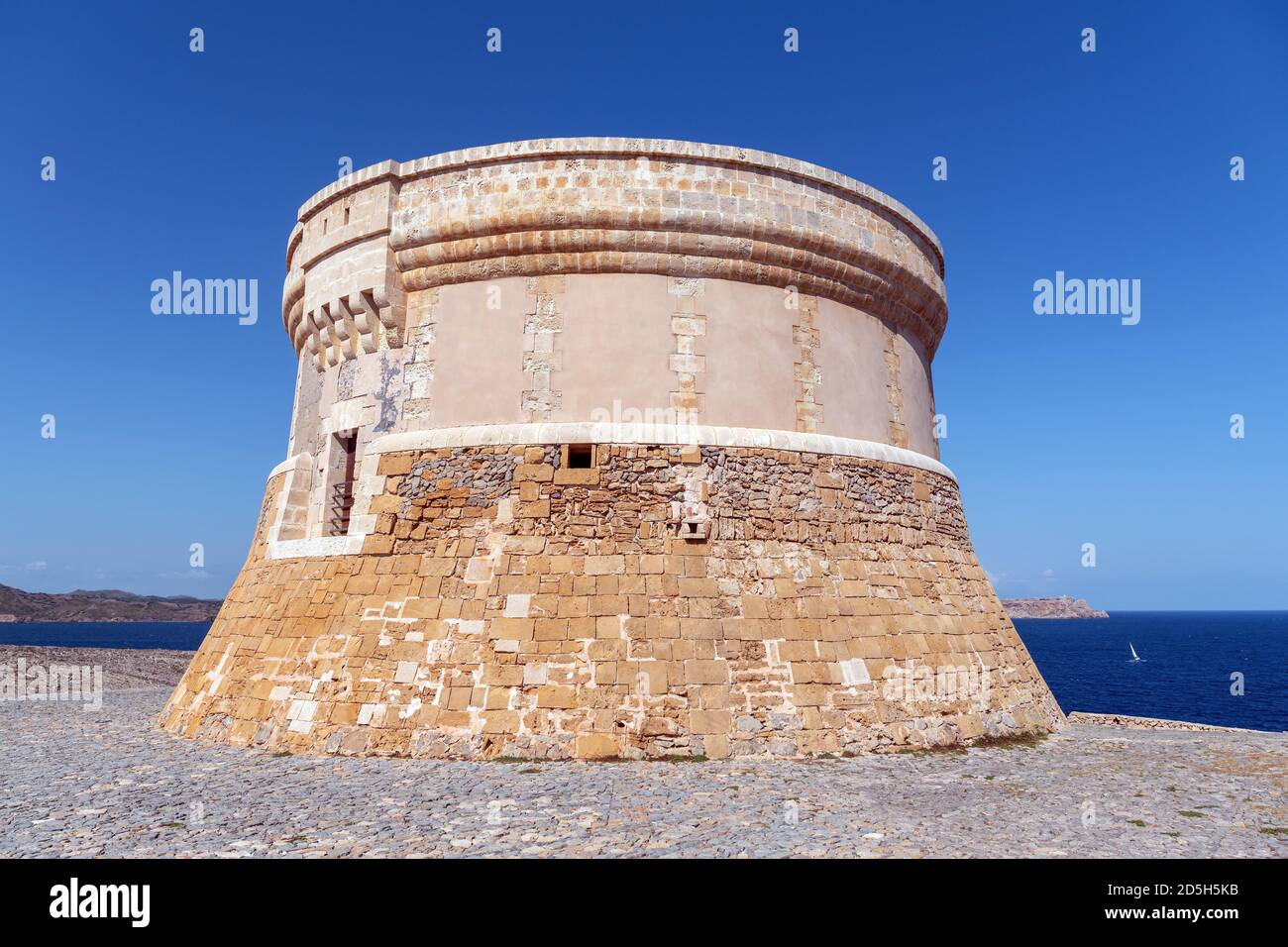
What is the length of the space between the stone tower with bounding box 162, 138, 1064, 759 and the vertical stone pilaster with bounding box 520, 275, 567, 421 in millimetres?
39

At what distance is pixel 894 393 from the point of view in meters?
11.9

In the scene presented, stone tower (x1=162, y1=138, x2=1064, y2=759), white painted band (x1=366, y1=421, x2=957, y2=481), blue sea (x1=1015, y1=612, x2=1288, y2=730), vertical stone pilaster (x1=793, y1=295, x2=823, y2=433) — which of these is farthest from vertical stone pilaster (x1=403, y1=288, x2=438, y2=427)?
blue sea (x1=1015, y1=612, x2=1288, y2=730)

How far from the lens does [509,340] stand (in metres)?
10.1

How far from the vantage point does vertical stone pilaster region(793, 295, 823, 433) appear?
10.5 metres

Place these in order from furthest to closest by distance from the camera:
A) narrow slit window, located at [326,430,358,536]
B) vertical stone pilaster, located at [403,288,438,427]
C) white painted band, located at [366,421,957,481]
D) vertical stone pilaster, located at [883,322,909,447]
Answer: vertical stone pilaster, located at [883,322,909,447] → narrow slit window, located at [326,430,358,536] → vertical stone pilaster, located at [403,288,438,427] → white painted band, located at [366,421,957,481]

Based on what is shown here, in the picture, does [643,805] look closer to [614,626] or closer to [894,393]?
[614,626]

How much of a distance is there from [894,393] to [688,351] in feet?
12.3

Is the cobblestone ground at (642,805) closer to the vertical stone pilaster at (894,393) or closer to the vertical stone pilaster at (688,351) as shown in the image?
the vertical stone pilaster at (688,351)

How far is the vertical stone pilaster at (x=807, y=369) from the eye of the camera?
10453 mm

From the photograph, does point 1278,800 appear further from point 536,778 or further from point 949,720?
point 536,778

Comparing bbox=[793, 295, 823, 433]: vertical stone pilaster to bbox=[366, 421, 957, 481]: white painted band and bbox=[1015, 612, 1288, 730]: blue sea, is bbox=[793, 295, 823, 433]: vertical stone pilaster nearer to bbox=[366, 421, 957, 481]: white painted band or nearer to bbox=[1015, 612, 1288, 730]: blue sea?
bbox=[366, 421, 957, 481]: white painted band

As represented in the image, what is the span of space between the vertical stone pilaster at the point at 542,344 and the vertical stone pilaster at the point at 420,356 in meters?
1.36
